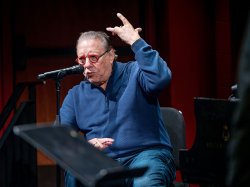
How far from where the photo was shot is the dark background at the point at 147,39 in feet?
17.8

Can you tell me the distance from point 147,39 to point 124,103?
242 centimetres

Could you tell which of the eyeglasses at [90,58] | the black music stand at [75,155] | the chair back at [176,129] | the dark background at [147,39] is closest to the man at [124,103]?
the eyeglasses at [90,58]

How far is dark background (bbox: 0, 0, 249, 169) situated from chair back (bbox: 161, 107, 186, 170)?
6.07ft

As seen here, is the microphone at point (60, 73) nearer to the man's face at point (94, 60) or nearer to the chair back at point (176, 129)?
the man's face at point (94, 60)

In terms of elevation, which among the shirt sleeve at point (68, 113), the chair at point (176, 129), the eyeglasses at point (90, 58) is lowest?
the chair at point (176, 129)

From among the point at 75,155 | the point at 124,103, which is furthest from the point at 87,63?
the point at 75,155

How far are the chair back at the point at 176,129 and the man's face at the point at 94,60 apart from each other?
0.45 m

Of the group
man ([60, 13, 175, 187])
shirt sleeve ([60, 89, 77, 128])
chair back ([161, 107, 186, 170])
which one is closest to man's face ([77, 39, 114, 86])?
man ([60, 13, 175, 187])

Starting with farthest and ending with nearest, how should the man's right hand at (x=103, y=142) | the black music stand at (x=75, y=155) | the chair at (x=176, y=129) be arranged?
the chair at (x=176, y=129)
the man's right hand at (x=103, y=142)
the black music stand at (x=75, y=155)

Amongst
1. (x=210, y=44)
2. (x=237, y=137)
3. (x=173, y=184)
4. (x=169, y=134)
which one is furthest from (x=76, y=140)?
(x=210, y=44)

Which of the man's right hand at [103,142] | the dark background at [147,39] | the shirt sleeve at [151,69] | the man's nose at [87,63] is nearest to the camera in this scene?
the man's right hand at [103,142]

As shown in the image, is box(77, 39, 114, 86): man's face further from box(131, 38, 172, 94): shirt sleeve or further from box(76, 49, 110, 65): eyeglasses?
box(131, 38, 172, 94): shirt sleeve

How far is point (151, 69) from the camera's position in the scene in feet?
10.4

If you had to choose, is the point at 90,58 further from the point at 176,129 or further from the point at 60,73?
the point at 176,129
